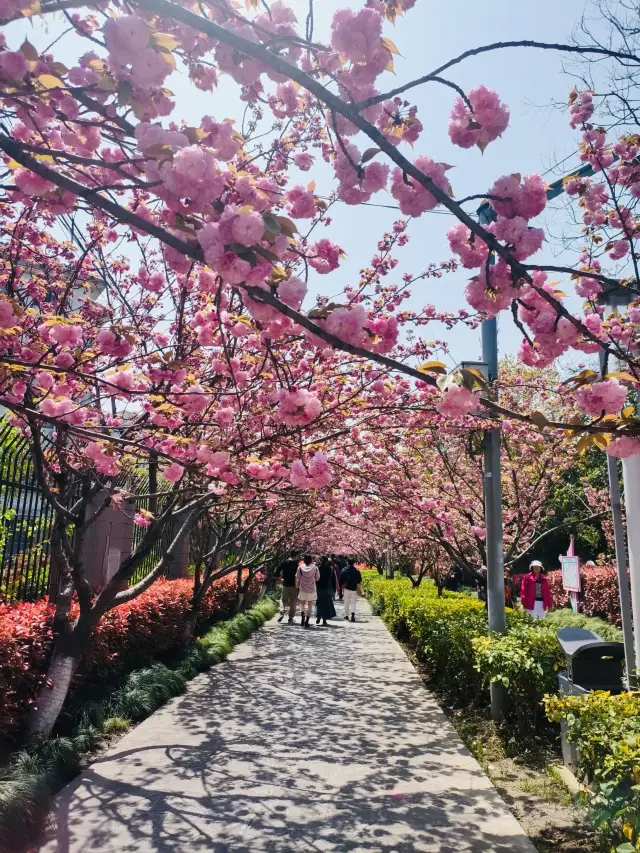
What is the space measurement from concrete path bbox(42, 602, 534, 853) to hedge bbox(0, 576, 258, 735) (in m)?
0.73

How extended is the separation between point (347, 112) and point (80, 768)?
16.2 ft

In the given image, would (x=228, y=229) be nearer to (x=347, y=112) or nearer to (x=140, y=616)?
(x=347, y=112)

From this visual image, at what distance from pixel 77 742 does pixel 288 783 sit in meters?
1.71

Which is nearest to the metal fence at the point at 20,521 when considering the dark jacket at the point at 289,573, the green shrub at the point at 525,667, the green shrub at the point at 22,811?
the green shrub at the point at 22,811

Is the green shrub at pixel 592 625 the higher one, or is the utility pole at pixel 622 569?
the utility pole at pixel 622 569

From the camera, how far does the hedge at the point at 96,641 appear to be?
4582 mm

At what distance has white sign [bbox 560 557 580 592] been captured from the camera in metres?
7.64

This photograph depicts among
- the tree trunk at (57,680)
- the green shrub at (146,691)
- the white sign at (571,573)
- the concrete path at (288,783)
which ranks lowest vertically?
the concrete path at (288,783)

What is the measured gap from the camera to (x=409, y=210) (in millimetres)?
2422

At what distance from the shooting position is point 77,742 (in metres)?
4.92

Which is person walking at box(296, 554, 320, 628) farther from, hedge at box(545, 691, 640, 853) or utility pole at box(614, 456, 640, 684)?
hedge at box(545, 691, 640, 853)

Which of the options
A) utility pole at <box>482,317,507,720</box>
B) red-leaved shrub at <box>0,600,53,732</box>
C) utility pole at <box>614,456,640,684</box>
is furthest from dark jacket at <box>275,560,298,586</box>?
utility pole at <box>614,456,640,684</box>

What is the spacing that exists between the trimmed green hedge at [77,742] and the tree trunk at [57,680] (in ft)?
0.62

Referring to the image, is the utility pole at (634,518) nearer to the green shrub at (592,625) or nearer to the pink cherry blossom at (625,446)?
the pink cherry blossom at (625,446)
